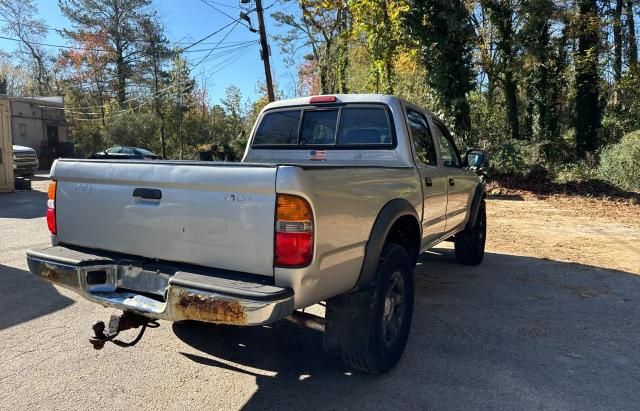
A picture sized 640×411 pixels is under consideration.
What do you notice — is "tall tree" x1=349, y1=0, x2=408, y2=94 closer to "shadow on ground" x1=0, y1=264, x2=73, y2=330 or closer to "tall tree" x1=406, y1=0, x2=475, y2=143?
"tall tree" x1=406, y1=0, x2=475, y2=143

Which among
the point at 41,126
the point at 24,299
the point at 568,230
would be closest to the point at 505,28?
the point at 568,230

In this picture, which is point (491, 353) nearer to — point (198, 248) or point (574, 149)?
point (198, 248)

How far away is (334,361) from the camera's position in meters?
3.80

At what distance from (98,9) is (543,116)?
1445 inches

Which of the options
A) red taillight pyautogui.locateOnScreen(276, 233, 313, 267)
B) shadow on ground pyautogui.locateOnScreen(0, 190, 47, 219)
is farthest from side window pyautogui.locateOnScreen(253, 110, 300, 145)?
shadow on ground pyautogui.locateOnScreen(0, 190, 47, 219)

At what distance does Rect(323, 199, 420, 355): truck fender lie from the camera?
3133 mm

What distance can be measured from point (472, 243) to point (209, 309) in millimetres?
4931

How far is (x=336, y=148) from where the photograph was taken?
4691 millimetres

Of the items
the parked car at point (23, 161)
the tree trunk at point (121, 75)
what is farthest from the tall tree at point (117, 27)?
the parked car at point (23, 161)

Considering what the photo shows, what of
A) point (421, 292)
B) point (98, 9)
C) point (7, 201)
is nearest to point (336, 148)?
point (421, 292)

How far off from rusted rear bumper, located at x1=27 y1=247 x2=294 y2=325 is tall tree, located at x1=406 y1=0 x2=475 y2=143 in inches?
616

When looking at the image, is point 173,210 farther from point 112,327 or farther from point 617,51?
point 617,51

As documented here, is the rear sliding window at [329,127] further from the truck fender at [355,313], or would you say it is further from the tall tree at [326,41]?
the tall tree at [326,41]

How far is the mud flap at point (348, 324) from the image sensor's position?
313 centimetres
